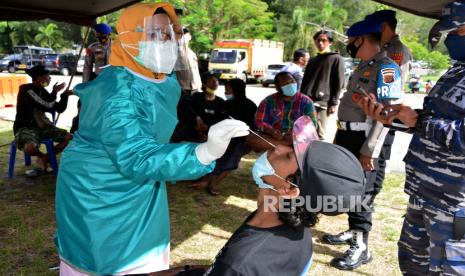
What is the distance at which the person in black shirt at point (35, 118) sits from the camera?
15.8 ft

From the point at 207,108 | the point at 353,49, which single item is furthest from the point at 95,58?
the point at 353,49

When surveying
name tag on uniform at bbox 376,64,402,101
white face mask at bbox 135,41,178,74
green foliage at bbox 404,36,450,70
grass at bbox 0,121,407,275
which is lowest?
grass at bbox 0,121,407,275

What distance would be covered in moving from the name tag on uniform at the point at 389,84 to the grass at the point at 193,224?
4.65 feet

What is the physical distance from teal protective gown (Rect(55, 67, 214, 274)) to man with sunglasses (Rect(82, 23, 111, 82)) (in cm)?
422

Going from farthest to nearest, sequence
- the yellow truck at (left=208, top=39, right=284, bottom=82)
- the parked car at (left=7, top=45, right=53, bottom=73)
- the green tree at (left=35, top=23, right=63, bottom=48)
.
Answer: the green tree at (left=35, top=23, right=63, bottom=48) < the parked car at (left=7, top=45, right=53, bottom=73) < the yellow truck at (left=208, top=39, right=284, bottom=82)

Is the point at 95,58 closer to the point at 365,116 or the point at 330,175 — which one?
the point at 365,116

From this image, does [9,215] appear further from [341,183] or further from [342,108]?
[341,183]

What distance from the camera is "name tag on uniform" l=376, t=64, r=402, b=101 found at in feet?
7.91

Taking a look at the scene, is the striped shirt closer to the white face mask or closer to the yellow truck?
the white face mask

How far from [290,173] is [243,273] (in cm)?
39

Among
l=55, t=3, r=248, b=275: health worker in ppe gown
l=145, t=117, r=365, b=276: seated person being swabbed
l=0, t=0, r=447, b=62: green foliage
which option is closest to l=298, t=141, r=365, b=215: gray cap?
l=145, t=117, r=365, b=276: seated person being swabbed

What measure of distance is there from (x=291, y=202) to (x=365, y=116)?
1.72 m

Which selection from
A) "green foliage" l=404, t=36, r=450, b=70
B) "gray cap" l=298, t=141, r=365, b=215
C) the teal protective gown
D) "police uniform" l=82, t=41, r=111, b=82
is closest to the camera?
"gray cap" l=298, t=141, r=365, b=215

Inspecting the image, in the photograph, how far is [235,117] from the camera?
4.96 m
